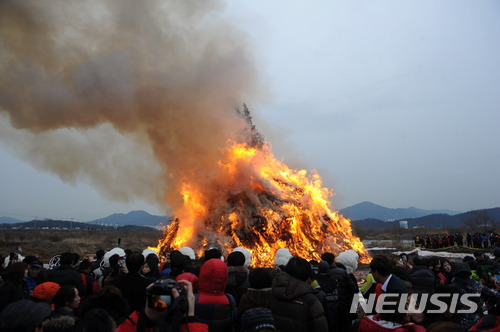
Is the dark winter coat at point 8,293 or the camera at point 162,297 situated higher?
the camera at point 162,297

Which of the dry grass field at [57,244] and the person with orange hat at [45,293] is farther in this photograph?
the dry grass field at [57,244]

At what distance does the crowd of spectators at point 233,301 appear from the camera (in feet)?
9.98

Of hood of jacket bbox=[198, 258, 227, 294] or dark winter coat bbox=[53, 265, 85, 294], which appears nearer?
hood of jacket bbox=[198, 258, 227, 294]

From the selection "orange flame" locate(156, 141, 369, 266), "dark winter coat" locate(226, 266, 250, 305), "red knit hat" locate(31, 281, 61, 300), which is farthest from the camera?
"orange flame" locate(156, 141, 369, 266)

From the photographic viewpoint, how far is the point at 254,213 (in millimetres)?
22797

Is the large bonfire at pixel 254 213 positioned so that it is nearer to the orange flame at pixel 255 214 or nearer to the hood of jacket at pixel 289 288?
the orange flame at pixel 255 214

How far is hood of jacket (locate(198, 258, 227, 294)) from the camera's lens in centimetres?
413

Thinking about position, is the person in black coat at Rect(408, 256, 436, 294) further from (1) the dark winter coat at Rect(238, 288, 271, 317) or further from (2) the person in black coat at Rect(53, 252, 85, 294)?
(2) the person in black coat at Rect(53, 252, 85, 294)

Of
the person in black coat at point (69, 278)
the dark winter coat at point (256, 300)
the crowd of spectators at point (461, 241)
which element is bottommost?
the crowd of spectators at point (461, 241)

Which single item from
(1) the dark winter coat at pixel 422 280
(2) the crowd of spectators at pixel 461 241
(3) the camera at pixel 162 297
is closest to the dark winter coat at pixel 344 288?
(1) the dark winter coat at pixel 422 280

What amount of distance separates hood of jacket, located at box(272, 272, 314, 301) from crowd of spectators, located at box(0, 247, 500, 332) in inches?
0.5

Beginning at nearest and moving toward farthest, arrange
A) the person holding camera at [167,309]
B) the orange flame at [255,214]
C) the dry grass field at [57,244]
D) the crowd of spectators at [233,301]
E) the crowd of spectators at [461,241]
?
the person holding camera at [167,309], the crowd of spectators at [233,301], the orange flame at [255,214], the crowd of spectators at [461,241], the dry grass field at [57,244]

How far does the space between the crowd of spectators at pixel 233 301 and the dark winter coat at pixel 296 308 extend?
0.04ft

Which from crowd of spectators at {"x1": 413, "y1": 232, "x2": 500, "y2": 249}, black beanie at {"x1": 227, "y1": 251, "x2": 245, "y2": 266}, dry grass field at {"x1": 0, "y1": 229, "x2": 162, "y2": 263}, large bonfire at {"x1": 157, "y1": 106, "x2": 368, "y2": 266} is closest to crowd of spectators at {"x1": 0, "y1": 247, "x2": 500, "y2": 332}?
black beanie at {"x1": 227, "y1": 251, "x2": 245, "y2": 266}
